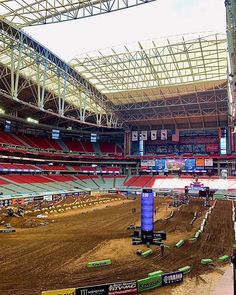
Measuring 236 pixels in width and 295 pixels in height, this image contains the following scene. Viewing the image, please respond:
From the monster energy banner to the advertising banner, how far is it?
9.16 meters

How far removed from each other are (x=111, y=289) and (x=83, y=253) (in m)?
7.34

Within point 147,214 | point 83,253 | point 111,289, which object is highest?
point 147,214

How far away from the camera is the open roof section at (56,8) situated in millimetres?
25953

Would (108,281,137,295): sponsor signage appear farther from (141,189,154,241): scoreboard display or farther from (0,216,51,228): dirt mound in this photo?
(0,216,51,228): dirt mound

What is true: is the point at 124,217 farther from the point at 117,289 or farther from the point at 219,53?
the point at 219,53

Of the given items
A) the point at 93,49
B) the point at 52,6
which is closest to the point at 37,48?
the point at 93,49

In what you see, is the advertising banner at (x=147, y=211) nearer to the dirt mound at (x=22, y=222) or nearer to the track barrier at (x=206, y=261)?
the track barrier at (x=206, y=261)

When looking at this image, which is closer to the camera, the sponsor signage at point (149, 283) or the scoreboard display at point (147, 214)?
the sponsor signage at point (149, 283)

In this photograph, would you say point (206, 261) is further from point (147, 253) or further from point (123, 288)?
point (123, 288)

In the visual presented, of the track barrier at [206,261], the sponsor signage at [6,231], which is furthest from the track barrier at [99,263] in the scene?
the sponsor signage at [6,231]

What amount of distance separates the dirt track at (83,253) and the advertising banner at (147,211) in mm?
2141

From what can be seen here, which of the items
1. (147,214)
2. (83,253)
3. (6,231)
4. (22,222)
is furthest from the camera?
(22,222)

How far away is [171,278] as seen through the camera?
1490cm

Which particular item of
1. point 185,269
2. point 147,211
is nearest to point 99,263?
point 185,269
